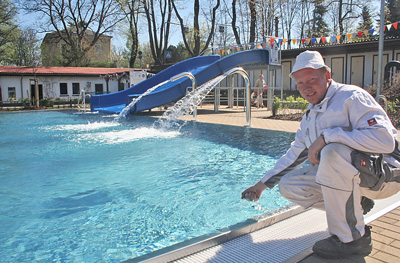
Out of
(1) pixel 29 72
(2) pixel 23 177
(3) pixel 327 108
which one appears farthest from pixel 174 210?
(1) pixel 29 72

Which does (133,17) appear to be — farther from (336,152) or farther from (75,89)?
(336,152)

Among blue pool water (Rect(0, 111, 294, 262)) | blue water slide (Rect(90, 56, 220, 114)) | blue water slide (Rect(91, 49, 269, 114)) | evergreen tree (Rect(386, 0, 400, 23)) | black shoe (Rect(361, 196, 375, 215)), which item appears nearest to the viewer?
black shoe (Rect(361, 196, 375, 215))

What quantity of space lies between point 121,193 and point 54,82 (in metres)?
30.1

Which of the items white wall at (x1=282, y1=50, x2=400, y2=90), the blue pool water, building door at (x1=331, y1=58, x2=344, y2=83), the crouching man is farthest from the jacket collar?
building door at (x1=331, y1=58, x2=344, y2=83)

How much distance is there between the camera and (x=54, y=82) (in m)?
31.1

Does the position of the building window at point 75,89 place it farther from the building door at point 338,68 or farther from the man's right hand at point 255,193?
the man's right hand at point 255,193

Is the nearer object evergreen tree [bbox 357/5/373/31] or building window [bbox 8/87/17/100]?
building window [bbox 8/87/17/100]

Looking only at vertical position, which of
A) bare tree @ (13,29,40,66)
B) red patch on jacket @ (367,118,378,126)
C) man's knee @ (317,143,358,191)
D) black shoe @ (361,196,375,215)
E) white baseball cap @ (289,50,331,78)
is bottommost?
black shoe @ (361,196,375,215)

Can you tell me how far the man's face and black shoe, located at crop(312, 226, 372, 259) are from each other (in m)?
0.98

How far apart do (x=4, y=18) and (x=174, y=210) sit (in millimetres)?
42976

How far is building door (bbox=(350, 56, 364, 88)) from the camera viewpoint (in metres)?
21.9

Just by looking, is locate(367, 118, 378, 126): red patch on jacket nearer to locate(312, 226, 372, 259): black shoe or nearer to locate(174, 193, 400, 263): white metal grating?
locate(312, 226, 372, 259): black shoe

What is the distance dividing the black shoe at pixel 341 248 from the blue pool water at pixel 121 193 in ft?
4.29

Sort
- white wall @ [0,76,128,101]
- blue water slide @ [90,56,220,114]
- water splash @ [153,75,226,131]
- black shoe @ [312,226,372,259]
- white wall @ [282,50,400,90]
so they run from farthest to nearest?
white wall @ [0,76,128,101] < white wall @ [282,50,400,90] < blue water slide @ [90,56,220,114] < water splash @ [153,75,226,131] < black shoe @ [312,226,372,259]
